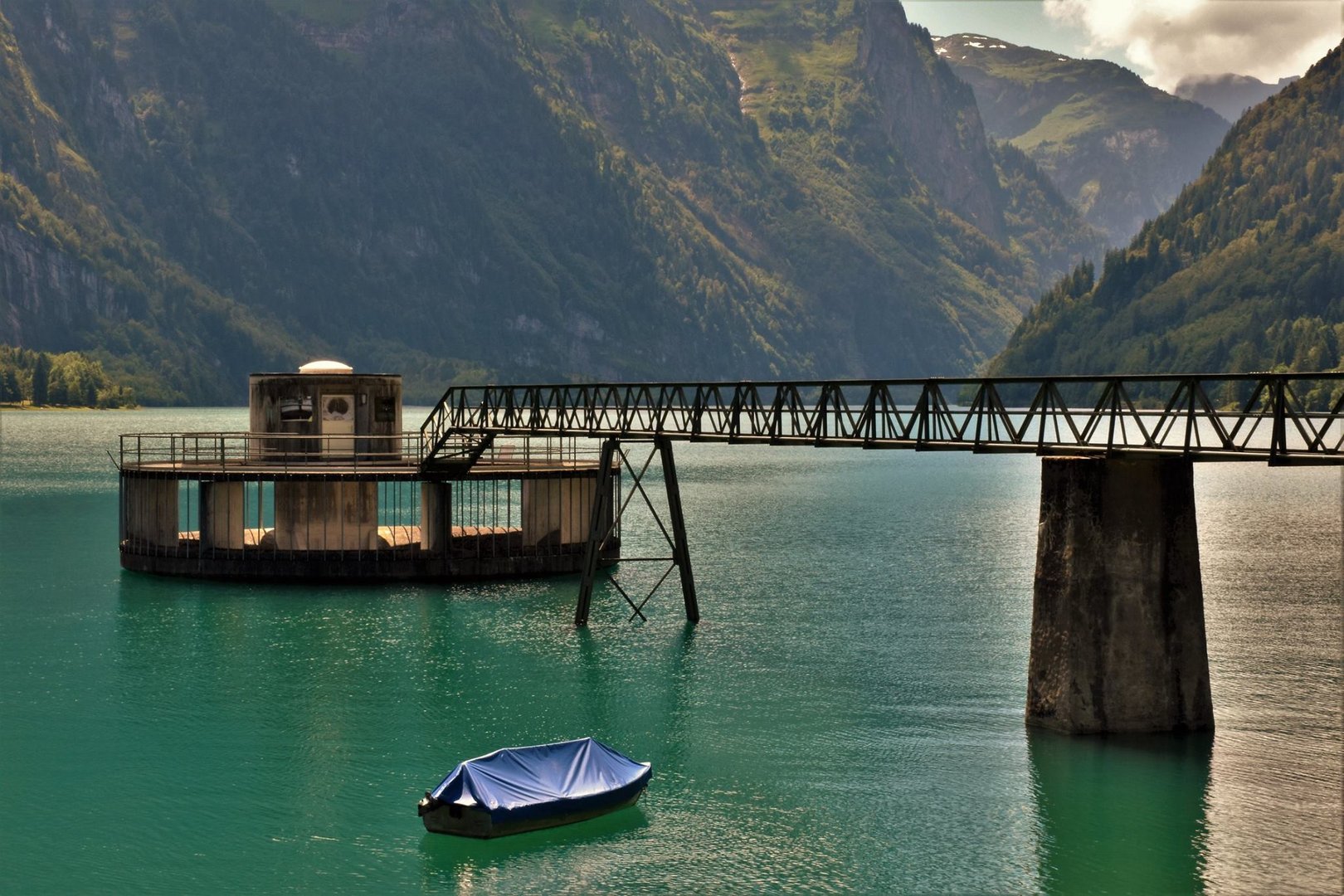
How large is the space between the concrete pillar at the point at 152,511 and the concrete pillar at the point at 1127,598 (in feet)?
168

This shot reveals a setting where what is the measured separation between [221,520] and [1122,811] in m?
53.3

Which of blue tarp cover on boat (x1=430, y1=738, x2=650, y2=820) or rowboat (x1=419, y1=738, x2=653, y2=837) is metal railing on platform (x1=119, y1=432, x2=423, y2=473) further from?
rowboat (x1=419, y1=738, x2=653, y2=837)

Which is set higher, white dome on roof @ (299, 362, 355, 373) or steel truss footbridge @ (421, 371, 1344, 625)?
white dome on roof @ (299, 362, 355, 373)

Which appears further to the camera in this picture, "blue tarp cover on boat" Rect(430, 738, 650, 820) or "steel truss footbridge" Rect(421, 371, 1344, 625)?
"steel truss footbridge" Rect(421, 371, 1344, 625)

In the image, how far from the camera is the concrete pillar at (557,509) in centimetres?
8331

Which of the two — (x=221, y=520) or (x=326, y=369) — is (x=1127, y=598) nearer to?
(x=221, y=520)

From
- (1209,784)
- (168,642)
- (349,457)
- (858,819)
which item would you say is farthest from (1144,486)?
(349,457)

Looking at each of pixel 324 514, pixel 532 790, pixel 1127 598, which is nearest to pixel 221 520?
pixel 324 514

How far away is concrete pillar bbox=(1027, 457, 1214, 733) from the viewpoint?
1833 inches

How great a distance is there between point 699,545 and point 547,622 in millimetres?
36222

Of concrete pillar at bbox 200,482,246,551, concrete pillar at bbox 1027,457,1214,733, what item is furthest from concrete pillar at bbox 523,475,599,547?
concrete pillar at bbox 1027,457,1214,733

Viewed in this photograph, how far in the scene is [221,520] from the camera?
83375 millimetres

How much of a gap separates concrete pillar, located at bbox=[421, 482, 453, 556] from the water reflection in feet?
131

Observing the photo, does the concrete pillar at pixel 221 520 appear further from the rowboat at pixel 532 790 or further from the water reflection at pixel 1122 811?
the water reflection at pixel 1122 811
